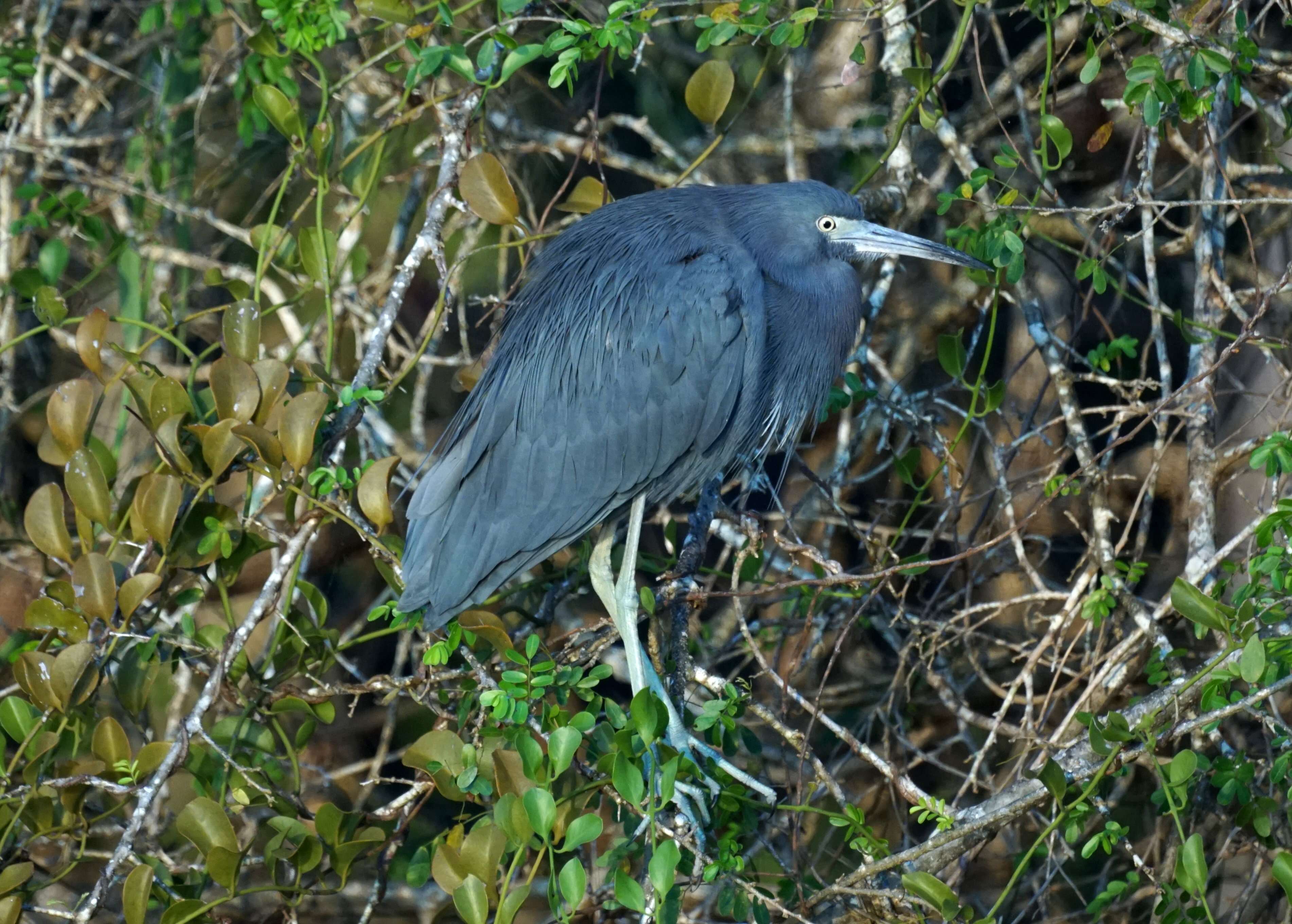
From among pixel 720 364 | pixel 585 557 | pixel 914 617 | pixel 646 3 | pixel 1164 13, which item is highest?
pixel 646 3

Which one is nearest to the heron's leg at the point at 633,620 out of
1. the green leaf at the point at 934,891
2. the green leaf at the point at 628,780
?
the green leaf at the point at 628,780

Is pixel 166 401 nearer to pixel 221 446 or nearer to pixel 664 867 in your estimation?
pixel 221 446

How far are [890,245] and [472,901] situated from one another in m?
1.64

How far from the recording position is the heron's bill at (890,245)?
232 centimetres

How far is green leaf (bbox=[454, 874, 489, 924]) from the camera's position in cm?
149

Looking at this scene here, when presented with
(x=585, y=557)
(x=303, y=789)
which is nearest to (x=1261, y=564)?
(x=585, y=557)

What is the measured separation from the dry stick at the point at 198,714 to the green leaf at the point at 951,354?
122 cm

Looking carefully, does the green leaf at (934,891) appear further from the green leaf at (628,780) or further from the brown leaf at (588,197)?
the brown leaf at (588,197)

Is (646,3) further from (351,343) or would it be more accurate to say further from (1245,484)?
(1245,484)

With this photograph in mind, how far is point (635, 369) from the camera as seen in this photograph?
8.06 ft

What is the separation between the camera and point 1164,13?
2.04 m

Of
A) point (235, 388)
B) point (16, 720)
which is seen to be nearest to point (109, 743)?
point (16, 720)

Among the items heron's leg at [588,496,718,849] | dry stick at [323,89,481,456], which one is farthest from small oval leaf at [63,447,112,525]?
heron's leg at [588,496,718,849]

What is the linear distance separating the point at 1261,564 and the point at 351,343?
6.41ft
